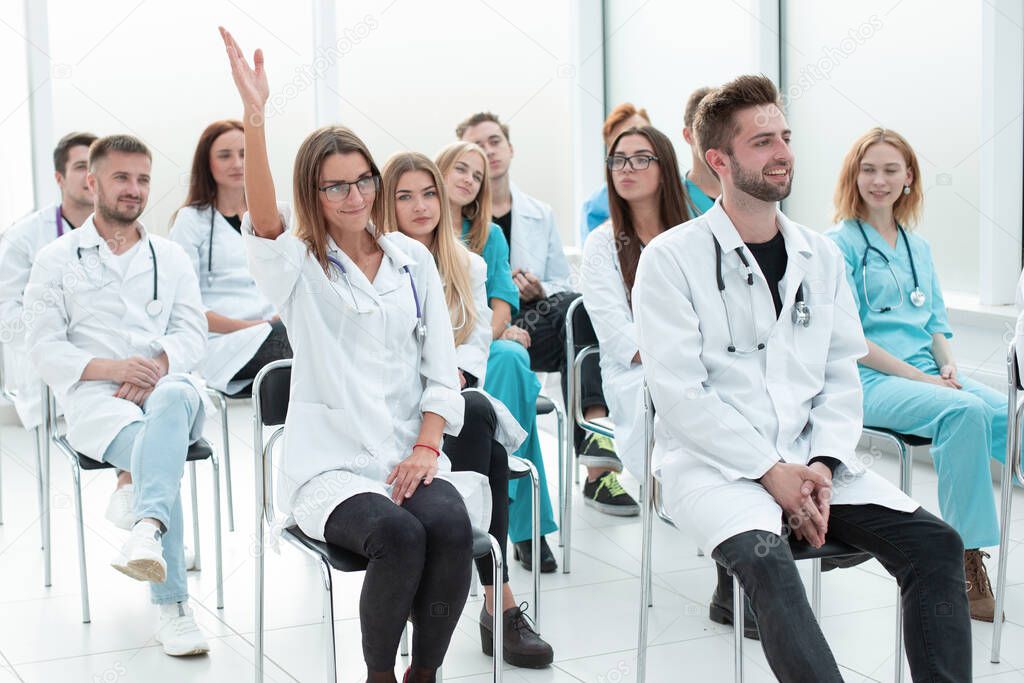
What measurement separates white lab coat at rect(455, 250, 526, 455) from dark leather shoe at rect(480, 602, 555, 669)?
1.31ft

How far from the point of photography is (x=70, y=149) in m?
3.92

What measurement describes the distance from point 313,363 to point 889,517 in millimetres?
1186

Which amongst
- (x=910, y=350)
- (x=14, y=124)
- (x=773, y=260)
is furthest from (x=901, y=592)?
(x=14, y=124)

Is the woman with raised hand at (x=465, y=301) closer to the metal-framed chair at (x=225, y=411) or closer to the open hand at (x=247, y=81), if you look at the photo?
the open hand at (x=247, y=81)

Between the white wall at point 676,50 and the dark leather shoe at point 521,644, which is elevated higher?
the white wall at point 676,50

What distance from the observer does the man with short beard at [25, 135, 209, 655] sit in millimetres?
2938

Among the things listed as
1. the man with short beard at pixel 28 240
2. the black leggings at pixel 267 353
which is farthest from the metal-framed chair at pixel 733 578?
the man with short beard at pixel 28 240

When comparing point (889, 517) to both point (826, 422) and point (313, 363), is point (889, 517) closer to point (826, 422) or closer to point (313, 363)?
point (826, 422)

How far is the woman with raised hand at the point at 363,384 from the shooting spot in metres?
2.23

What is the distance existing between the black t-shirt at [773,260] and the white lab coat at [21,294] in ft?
7.16

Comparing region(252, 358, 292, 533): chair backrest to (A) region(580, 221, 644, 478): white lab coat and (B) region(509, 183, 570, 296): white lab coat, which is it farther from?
(B) region(509, 183, 570, 296): white lab coat

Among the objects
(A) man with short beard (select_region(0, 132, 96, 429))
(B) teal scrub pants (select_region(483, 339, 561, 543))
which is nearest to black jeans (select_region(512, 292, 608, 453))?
(B) teal scrub pants (select_region(483, 339, 561, 543))

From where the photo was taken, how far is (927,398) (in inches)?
119

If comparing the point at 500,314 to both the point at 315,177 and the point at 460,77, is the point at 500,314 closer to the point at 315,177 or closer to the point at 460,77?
the point at 315,177
